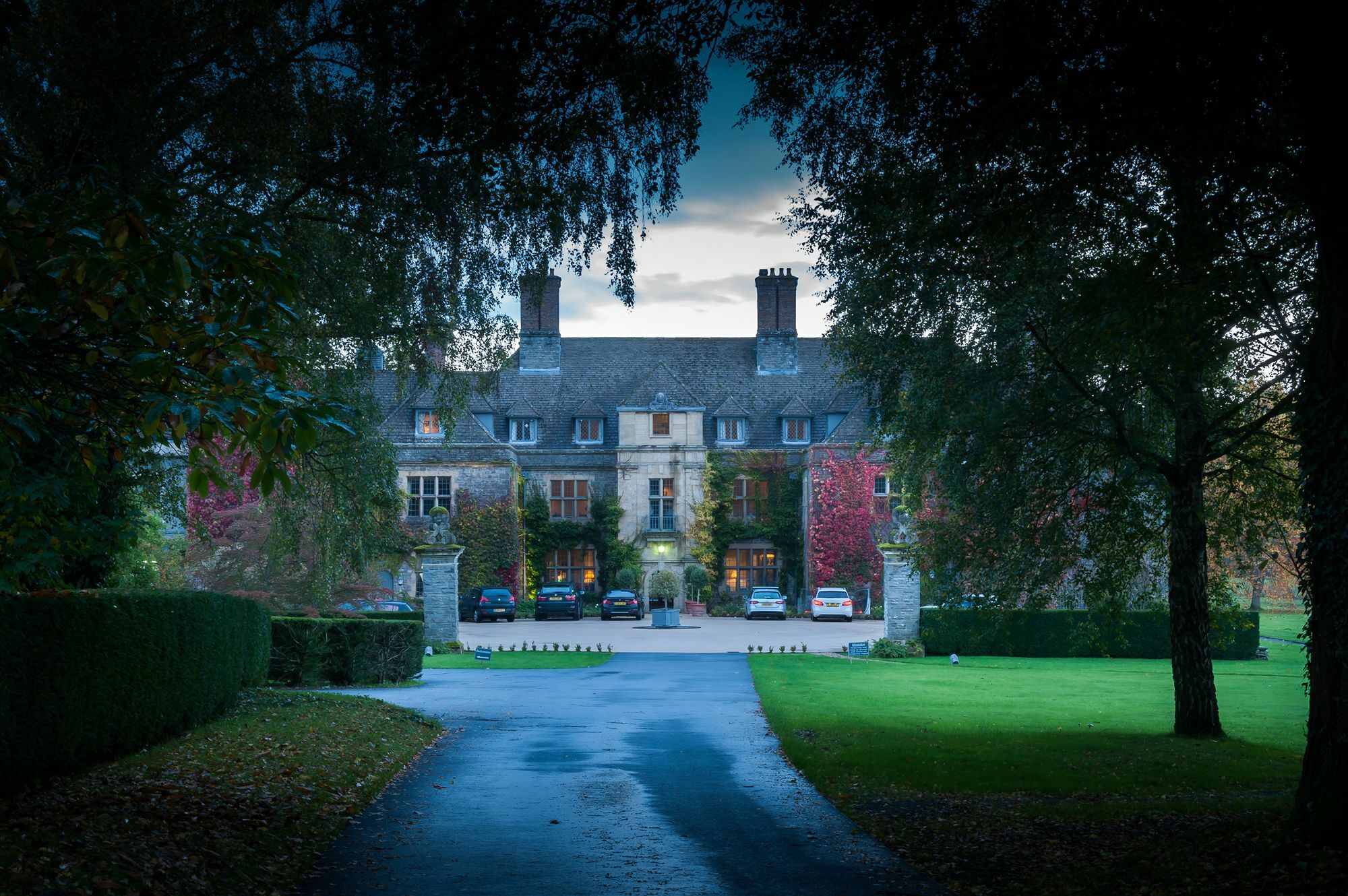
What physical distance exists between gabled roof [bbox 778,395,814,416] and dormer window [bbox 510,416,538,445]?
1100 cm

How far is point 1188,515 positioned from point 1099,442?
4.37 feet

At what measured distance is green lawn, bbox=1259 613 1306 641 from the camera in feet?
160

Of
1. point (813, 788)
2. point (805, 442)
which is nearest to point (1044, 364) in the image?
point (813, 788)

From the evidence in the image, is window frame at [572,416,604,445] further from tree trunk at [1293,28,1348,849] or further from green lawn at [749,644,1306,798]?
tree trunk at [1293,28,1348,849]

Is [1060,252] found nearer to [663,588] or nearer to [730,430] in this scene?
[663,588]

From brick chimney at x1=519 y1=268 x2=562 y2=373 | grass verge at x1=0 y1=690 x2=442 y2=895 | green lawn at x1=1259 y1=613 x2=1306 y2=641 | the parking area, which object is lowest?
green lawn at x1=1259 y1=613 x2=1306 y2=641

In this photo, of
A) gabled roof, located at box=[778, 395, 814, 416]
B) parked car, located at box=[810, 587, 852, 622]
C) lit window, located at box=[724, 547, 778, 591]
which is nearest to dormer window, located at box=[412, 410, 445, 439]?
lit window, located at box=[724, 547, 778, 591]

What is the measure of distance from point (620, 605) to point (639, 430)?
924 centimetres

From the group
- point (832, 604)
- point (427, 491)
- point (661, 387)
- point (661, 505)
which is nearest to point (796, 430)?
point (661, 387)

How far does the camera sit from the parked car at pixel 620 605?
4609 centimetres

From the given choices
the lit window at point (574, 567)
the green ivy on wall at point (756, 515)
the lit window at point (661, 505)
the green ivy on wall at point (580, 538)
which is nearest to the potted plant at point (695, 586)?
the green ivy on wall at point (756, 515)

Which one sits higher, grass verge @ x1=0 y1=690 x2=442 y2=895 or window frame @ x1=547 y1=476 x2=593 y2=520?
window frame @ x1=547 y1=476 x2=593 y2=520

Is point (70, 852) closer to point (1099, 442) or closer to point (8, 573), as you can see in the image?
point (8, 573)

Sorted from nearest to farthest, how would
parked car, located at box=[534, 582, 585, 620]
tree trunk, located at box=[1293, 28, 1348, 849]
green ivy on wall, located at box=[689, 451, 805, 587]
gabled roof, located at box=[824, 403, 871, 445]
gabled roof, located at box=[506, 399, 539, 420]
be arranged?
tree trunk, located at box=[1293, 28, 1348, 849], parked car, located at box=[534, 582, 585, 620], gabled roof, located at box=[824, 403, 871, 445], green ivy on wall, located at box=[689, 451, 805, 587], gabled roof, located at box=[506, 399, 539, 420]
